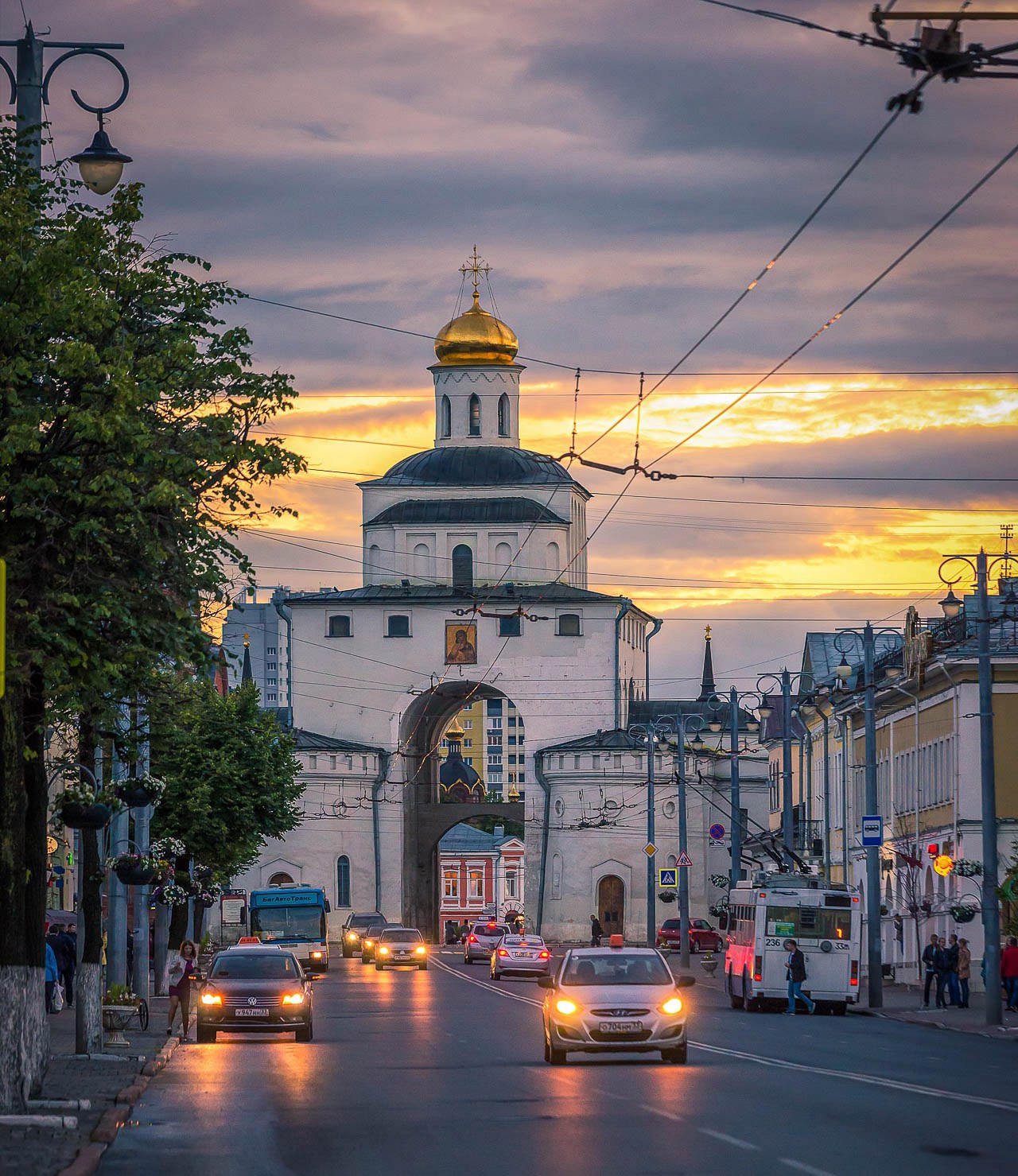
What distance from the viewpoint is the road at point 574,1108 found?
15.1m

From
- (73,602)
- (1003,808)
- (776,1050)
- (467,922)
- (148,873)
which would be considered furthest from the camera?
(467,922)

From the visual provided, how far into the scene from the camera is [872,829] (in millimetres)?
43875

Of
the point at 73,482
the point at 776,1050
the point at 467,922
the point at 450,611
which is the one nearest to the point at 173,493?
the point at 73,482

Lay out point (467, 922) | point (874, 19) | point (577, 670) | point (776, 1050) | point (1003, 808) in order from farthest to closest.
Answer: point (467, 922), point (577, 670), point (1003, 808), point (776, 1050), point (874, 19)

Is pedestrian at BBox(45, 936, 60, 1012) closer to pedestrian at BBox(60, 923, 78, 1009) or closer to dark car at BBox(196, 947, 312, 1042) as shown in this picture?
pedestrian at BBox(60, 923, 78, 1009)

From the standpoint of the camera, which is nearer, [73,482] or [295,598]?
[73,482]

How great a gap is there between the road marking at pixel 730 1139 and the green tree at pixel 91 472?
18.2ft

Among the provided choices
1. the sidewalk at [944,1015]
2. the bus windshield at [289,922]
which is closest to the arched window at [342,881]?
the bus windshield at [289,922]

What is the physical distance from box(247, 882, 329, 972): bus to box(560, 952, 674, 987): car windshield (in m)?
46.8

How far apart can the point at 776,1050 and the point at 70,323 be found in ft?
46.5

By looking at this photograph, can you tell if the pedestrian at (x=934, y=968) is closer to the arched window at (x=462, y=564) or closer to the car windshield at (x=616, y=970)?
the car windshield at (x=616, y=970)

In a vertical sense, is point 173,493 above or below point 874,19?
below

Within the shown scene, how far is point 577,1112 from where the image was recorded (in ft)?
61.6

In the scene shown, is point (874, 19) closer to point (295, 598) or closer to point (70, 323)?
point (70, 323)
